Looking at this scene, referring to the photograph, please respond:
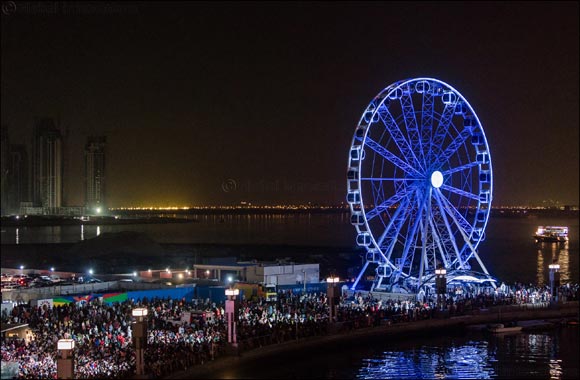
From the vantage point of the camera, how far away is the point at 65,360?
2519cm

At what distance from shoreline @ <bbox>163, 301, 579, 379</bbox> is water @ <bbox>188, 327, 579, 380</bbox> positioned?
0.23 m

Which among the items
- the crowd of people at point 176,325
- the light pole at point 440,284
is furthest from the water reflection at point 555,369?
the light pole at point 440,284

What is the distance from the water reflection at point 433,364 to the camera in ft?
111

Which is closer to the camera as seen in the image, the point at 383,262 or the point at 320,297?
the point at 320,297

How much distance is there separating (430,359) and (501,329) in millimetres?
7431

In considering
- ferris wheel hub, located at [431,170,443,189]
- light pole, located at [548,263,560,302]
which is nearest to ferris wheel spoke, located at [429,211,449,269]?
ferris wheel hub, located at [431,170,443,189]

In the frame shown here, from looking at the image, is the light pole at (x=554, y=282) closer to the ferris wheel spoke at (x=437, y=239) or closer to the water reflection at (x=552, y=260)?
the ferris wheel spoke at (x=437, y=239)

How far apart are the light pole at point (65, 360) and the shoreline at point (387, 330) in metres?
4.61

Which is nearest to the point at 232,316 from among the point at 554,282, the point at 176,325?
the point at 176,325

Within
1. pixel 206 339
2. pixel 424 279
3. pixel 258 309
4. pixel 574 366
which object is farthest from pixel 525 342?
pixel 206 339

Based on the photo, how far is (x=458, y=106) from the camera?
50875 mm

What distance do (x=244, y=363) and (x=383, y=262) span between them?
668 inches

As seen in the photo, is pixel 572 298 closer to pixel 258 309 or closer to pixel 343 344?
pixel 343 344

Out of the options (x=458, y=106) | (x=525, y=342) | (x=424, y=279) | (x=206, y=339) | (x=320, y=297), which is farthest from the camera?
(x=458, y=106)
